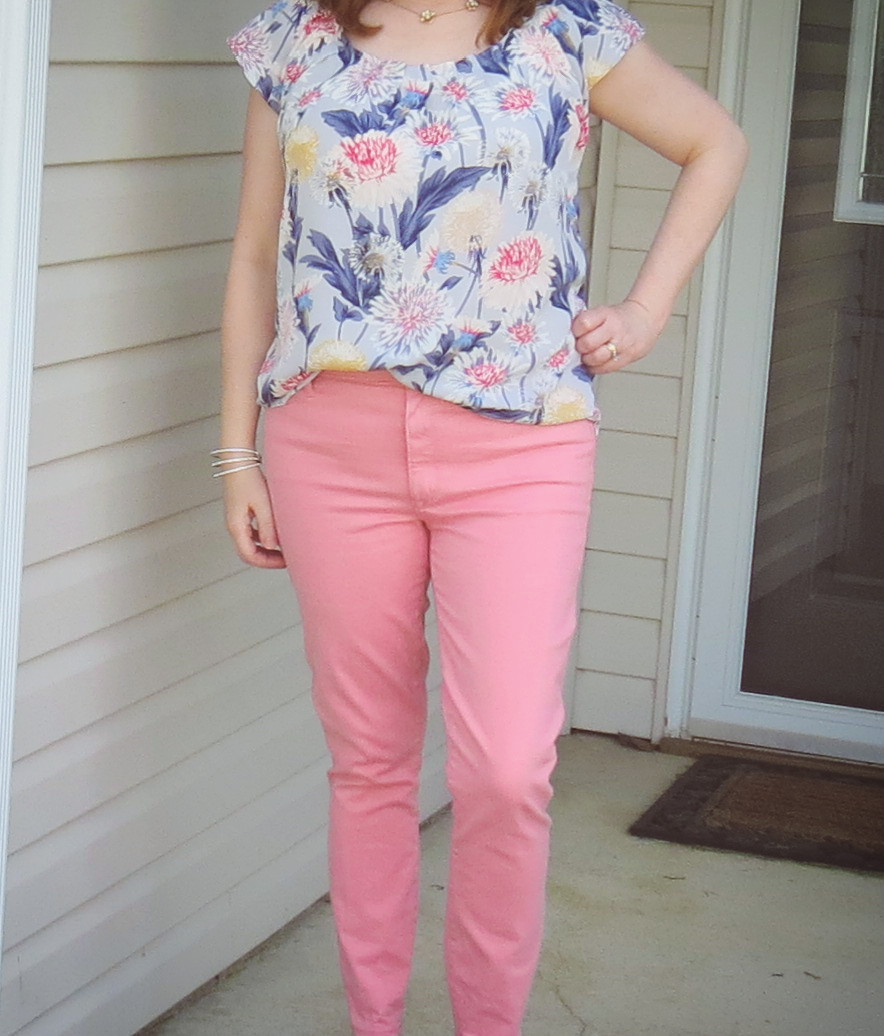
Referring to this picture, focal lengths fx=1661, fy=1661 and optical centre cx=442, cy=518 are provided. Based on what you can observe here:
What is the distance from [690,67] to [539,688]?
211 centimetres

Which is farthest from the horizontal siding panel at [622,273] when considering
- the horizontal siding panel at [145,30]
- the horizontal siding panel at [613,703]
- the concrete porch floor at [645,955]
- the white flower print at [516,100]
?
the white flower print at [516,100]

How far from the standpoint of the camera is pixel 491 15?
77.3 inches

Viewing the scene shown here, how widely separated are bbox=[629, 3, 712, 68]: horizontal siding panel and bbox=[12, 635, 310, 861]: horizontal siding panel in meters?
1.69

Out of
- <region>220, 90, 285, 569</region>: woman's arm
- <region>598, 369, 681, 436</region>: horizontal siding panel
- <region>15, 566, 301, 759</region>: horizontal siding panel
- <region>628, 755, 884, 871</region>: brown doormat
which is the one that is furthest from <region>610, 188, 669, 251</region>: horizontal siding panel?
<region>220, 90, 285, 569</region>: woman's arm

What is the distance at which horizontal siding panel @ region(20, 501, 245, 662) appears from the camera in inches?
84.5

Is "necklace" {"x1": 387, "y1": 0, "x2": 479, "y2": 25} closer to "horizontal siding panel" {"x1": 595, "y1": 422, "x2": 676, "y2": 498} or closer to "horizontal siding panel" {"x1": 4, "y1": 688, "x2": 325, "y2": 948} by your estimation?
"horizontal siding panel" {"x1": 4, "y1": 688, "x2": 325, "y2": 948}

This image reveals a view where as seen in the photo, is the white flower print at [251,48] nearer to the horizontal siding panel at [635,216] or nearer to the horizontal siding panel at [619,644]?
the horizontal siding panel at [635,216]

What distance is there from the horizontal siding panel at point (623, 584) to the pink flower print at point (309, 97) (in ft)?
7.03

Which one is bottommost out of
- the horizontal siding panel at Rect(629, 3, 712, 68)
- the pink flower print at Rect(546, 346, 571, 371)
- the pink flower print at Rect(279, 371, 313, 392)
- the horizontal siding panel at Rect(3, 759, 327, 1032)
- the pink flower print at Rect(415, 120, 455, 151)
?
the horizontal siding panel at Rect(3, 759, 327, 1032)

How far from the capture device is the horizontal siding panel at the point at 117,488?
212 cm

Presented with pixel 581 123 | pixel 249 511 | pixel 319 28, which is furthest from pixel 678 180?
pixel 249 511

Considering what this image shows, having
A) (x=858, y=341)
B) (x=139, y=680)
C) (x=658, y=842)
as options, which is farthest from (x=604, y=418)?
(x=139, y=680)

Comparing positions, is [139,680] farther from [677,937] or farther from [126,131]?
[677,937]

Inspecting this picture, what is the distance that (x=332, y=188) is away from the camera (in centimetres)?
197
